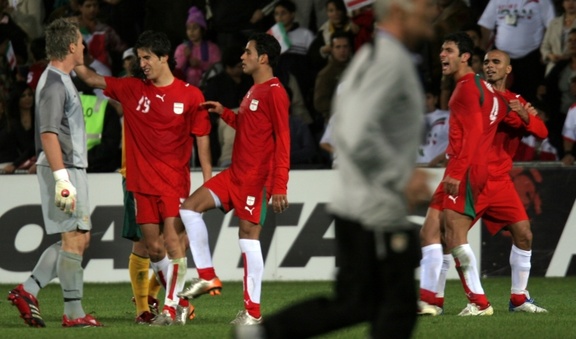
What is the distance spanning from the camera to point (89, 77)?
9781 mm

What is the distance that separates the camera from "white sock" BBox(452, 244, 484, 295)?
10.3m

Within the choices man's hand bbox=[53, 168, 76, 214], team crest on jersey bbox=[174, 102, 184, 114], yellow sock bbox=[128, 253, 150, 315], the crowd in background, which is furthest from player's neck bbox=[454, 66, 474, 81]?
the crowd in background

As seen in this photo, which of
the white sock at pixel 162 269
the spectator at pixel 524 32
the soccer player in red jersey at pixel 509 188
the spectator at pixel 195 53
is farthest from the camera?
the spectator at pixel 195 53

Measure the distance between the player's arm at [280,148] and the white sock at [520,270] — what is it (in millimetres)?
2416

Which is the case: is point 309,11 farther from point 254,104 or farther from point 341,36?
point 254,104

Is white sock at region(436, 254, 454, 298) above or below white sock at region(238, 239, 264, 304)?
below

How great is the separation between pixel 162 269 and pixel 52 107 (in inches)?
70.9

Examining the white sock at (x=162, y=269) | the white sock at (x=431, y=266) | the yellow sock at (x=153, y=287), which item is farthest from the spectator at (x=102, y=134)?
the white sock at (x=431, y=266)

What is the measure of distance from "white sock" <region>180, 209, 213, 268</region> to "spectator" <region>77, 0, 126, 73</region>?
320 inches

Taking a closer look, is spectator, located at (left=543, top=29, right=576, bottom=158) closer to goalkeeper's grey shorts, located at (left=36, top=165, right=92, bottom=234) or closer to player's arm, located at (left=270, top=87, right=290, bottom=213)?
player's arm, located at (left=270, top=87, right=290, bottom=213)

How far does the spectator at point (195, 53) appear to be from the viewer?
17.0m

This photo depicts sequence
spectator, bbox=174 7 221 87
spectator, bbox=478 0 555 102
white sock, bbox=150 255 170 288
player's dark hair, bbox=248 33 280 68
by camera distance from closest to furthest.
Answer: player's dark hair, bbox=248 33 280 68 → white sock, bbox=150 255 170 288 → spectator, bbox=478 0 555 102 → spectator, bbox=174 7 221 87

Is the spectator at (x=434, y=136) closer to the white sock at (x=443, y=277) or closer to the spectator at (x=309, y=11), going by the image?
the spectator at (x=309, y=11)

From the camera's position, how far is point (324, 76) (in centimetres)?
1638
